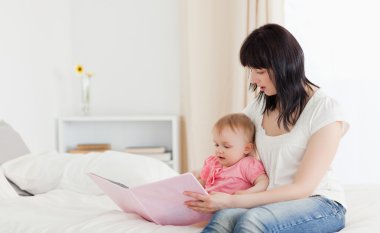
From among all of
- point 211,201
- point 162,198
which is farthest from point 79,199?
point 211,201

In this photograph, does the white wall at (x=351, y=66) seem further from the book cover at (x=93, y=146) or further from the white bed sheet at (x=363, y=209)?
the book cover at (x=93, y=146)

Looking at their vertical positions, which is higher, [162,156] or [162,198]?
[162,198]

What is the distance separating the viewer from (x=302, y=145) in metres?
1.61

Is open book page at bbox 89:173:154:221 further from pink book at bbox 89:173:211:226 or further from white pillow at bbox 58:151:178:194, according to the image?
white pillow at bbox 58:151:178:194

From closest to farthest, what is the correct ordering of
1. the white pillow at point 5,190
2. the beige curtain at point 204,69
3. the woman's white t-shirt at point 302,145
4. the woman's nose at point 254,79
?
the woman's white t-shirt at point 302,145, the woman's nose at point 254,79, the white pillow at point 5,190, the beige curtain at point 204,69

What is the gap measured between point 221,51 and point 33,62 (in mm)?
1296

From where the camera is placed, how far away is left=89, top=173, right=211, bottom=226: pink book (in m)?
1.48

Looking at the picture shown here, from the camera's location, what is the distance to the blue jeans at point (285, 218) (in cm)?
135

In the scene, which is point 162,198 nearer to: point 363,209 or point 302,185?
point 302,185

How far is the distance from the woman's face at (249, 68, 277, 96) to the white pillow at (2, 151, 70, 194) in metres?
1.02

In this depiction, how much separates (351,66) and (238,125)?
2087 millimetres

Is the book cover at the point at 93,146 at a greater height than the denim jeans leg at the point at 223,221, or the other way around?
the denim jeans leg at the point at 223,221

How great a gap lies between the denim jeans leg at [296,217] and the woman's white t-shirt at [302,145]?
68 millimetres

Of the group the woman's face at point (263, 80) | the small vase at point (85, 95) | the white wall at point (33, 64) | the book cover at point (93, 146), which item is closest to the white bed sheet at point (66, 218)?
the woman's face at point (263, 80)
